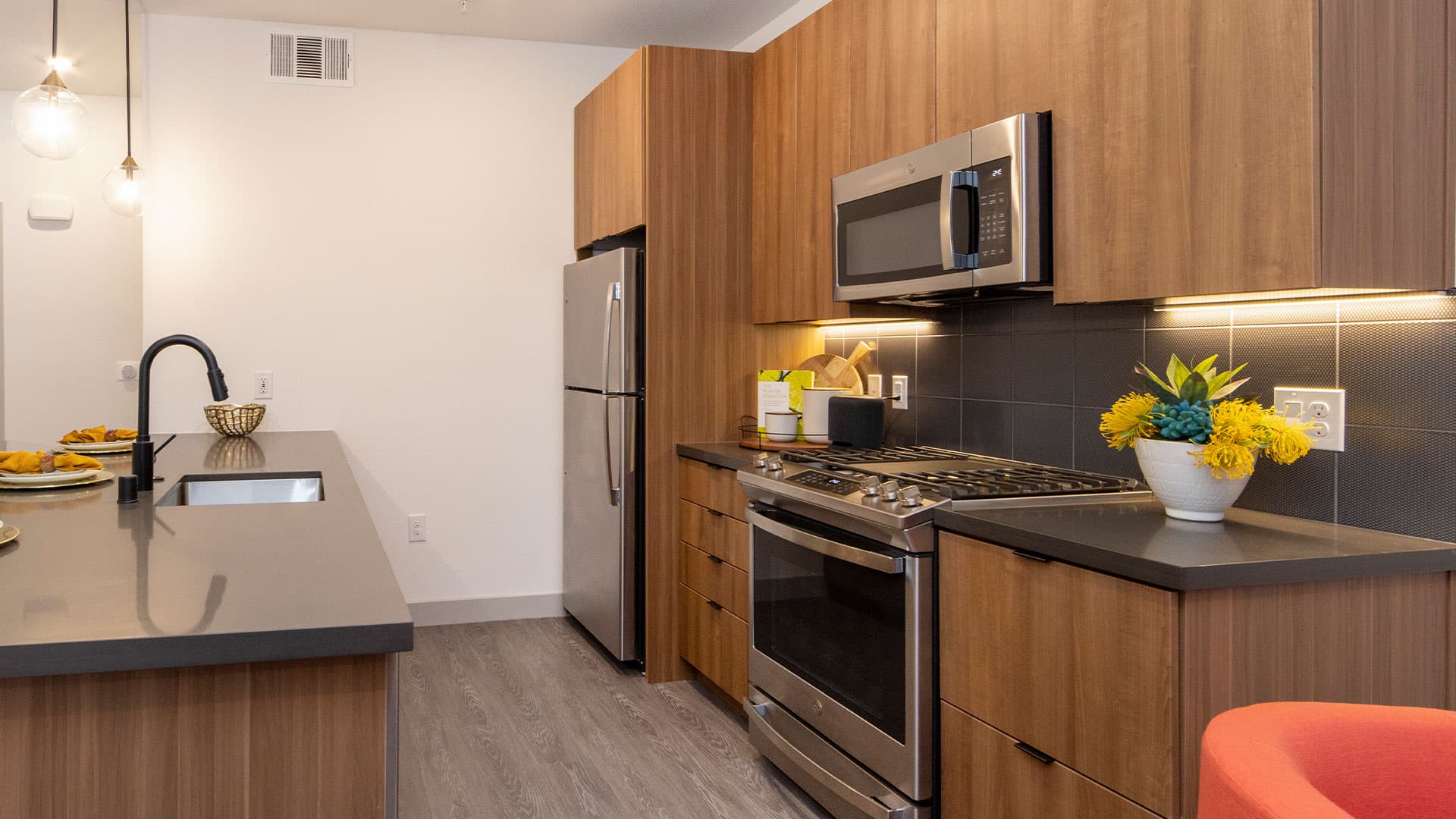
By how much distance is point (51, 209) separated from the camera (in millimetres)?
3154

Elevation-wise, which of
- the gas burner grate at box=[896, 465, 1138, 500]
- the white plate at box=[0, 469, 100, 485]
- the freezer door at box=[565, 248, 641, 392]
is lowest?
the gas burner grate at box=[896, 465, 1138, 500]

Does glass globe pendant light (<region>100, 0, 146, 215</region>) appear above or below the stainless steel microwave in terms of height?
above

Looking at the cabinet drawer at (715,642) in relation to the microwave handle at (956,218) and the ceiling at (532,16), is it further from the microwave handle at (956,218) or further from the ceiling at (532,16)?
the ceiling at (532,16)

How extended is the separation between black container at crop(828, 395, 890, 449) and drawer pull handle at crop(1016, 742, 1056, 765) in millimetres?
1379

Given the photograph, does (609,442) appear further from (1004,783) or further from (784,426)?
(1004,783)

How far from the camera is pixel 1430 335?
70.4 inches

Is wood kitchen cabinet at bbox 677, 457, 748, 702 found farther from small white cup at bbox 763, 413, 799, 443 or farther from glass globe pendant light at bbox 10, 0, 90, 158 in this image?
glass globe pendant light at bbox 10, 0, 90, 158

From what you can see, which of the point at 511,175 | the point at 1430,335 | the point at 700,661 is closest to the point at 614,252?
the point at 511,175

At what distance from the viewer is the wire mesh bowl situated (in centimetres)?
381

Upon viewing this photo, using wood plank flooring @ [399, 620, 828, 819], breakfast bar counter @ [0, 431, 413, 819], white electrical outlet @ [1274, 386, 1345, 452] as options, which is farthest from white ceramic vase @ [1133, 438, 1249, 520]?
breakfast bar counter @ [0, 431, 413, 819]

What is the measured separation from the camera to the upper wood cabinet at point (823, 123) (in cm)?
275

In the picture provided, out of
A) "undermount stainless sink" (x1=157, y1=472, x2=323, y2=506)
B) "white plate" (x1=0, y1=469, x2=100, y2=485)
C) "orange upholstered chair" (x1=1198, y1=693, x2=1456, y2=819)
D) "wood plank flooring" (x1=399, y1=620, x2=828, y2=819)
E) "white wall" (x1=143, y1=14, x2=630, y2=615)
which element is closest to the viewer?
"orange upholstered chair" (x1=1198, y1=693, x2=1456, y2=819)

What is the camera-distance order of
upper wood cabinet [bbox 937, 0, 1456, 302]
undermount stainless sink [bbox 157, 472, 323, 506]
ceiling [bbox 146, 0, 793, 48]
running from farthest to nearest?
ceiling [bbox 146, 0, 793, 48], undermount stainless sink [bbox 157, 472, 323, 506], upper wood cabinet [bbox 937, 0, 1456, 302]

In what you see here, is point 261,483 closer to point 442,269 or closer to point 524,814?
point 524,814
